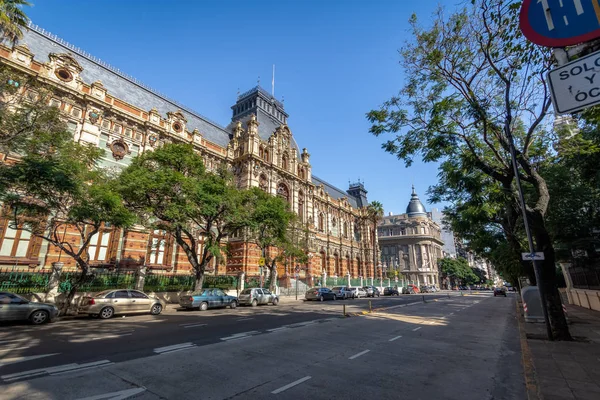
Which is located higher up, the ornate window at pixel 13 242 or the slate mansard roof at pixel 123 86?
the slate mansard roof at pixel 123 86

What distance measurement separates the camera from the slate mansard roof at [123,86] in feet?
82.5

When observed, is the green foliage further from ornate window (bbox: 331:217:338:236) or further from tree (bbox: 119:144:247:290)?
tree (bbox: 119:144:247:290)

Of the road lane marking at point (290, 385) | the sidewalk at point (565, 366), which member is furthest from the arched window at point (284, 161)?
the road lane marking at point (290, 385)

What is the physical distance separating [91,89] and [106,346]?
25401 mm

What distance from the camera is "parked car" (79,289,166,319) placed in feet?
48.2

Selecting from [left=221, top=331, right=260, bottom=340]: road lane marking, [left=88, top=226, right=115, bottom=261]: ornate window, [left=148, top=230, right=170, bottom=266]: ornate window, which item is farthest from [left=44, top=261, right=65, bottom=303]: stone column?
[left=221, top=331, right=260, bottom=340]: road lane marking

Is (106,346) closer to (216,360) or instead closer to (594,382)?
(216,360)

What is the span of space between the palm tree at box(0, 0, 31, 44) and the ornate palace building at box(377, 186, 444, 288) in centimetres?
8522

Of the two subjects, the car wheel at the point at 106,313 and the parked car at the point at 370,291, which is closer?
the car wheel at the point at 106,313

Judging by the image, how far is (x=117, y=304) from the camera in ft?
50.8

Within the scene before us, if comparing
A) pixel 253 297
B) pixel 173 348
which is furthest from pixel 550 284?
pixel 253 297

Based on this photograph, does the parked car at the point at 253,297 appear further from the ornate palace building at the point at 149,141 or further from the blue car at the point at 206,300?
the ornate palace building at the point at 149,141

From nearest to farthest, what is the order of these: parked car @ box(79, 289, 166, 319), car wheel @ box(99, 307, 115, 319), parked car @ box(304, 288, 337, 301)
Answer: parked car @ box(79, 289, 166, 319)
car wheel @ box(99, 307, 115, 319)
parked car @ box(304, 288, 337, 301)

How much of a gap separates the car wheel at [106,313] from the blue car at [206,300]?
488 centimetres
